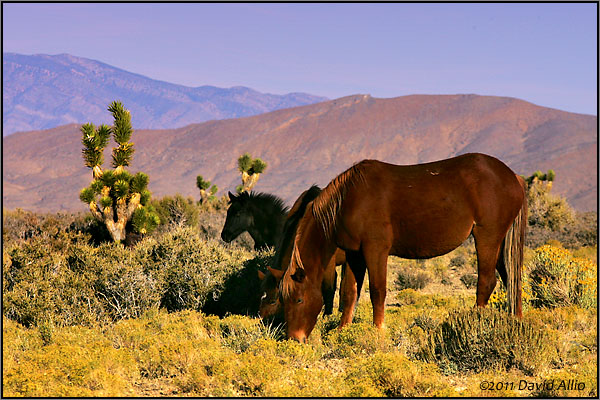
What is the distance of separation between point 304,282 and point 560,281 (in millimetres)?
4920

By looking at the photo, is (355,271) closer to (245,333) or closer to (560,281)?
(245,333)

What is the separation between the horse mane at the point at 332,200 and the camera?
21.8 feet

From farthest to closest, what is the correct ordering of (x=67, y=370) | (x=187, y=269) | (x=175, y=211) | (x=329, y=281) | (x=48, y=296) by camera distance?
(x=175, y=211) → (x=187, y=269) → (x=48, y=296) → (x=329, y=281) → (x=67, y=370)

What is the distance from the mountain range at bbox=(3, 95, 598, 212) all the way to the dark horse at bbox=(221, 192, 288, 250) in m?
91.3

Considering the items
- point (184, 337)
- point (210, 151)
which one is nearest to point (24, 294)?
point (184, 337)

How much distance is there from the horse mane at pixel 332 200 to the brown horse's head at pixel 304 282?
107 mm

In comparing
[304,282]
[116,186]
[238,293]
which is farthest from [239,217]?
[304,282]

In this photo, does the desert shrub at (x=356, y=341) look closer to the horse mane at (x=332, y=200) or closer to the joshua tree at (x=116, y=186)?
the horse mane at (x=332, y=200)

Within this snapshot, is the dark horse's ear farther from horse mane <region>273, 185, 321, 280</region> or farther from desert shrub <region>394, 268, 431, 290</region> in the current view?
desert shrub <region>394, 268, 431, 290</region>

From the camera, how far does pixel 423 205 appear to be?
6691 millimetres

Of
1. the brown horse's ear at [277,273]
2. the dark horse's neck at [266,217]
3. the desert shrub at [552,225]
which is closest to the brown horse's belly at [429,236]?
the brown horse's ear at [277,273]

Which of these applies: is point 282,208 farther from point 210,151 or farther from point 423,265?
point 210,151

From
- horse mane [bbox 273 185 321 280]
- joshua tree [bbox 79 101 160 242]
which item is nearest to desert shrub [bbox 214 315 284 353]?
horse mane [bbox 273 185 321 280]

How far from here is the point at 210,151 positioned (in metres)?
140
